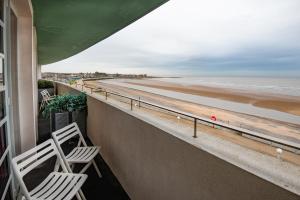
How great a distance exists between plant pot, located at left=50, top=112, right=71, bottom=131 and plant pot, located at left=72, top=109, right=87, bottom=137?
0.15 metres

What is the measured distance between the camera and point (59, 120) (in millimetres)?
4504

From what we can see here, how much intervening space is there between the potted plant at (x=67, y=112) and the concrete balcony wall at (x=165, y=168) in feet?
4.86

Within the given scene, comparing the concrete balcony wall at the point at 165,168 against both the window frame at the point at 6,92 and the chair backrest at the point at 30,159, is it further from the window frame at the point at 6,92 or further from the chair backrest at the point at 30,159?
the window frame at the point at 6,92

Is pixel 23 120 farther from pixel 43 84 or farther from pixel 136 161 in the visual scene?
pixel 43 84

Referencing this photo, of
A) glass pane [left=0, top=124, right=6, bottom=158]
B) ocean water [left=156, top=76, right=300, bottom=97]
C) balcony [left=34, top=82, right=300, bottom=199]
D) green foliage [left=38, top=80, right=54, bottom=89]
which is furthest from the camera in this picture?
ocean water [left=156, top=76, right=300, bottom=97]

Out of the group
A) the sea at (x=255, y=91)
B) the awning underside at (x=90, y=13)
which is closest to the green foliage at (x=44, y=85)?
the awning underside at (x=90, y=13)

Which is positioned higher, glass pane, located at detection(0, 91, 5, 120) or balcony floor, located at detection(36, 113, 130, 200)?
glass pane, located at detection(0, 91, 5, 120)

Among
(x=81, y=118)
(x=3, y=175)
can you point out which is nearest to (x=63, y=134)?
(x=3, y=175)

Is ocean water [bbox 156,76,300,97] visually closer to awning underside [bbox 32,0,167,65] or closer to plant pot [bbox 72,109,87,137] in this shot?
awning underside [bbox 32,0,167,65]

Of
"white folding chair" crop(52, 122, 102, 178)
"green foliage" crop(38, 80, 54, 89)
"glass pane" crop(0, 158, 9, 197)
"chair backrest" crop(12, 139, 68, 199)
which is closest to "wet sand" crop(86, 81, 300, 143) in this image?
"white folding chair" crop(52, 122, 102, 178)

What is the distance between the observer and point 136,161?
2299mm

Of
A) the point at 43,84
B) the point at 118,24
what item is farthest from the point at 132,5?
the point at 43,84

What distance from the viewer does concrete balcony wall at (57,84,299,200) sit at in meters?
1.07

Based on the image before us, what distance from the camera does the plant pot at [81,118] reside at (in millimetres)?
4703
